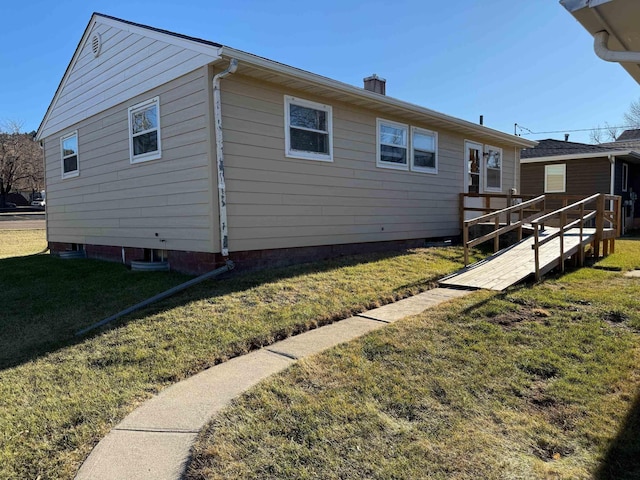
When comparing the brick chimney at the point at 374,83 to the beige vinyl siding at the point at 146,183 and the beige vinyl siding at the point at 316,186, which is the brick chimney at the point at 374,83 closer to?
the beige vinyl siding at the point at 316,186

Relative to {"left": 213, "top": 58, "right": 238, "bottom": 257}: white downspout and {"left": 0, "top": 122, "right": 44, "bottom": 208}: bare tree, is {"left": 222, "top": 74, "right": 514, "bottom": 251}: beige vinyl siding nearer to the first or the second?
{"left": 213, "top": 58, "right": 238, "bottom": 257}: white downspout

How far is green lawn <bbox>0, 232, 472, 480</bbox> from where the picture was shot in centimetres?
280

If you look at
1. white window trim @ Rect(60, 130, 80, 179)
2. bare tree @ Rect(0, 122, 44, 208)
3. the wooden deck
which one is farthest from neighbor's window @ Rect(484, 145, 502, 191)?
bare tree @ Rect(0, 122, 44, 208)

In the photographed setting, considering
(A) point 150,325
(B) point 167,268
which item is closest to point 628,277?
(A) point 150,325

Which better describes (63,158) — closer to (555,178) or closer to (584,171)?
(555,178)

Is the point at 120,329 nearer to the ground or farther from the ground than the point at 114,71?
nearer to the ground

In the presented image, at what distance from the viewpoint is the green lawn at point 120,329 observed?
2.80m

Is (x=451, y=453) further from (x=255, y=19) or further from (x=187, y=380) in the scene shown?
(x=255, y=19)

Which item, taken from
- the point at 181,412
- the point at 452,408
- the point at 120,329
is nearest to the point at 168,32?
the point at 120,329

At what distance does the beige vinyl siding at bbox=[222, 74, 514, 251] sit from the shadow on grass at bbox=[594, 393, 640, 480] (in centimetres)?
528

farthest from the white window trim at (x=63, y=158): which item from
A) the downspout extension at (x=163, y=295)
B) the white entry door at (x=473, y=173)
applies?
the white entry door at (x=473, y=173)

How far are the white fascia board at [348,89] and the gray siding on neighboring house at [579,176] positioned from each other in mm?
7705

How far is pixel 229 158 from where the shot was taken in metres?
6.68

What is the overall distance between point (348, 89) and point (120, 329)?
5466mm
